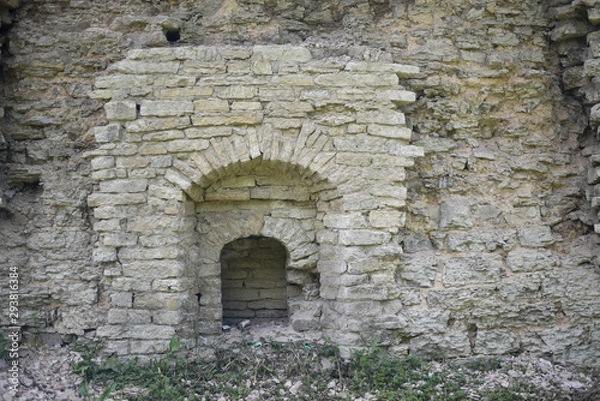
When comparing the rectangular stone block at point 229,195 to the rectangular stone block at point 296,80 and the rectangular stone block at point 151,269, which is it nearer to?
the rectangular stone block at point 151,269

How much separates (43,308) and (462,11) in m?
4.85

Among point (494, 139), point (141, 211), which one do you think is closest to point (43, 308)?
point (141, 211)

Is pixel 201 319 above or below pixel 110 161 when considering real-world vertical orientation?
below

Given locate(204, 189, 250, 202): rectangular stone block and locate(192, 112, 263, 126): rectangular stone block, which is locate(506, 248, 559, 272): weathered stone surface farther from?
locate(192, 112, 263, 126): rectangular stone block

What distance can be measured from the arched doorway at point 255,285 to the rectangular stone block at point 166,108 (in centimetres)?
155

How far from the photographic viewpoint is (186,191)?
4.47 metres

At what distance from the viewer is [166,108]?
443 centimetres

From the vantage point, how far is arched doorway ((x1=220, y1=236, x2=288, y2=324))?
5.17 metres

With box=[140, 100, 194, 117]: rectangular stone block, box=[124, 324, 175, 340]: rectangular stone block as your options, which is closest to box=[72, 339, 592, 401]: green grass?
box=[124, 324, 175, 340]: rectangular stone block

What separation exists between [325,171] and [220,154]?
905 millimetres

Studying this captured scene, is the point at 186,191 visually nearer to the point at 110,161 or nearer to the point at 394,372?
the point at 110,161

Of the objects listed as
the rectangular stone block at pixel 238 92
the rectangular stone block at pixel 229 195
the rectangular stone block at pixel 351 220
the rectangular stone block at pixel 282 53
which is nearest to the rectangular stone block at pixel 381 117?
the rectangular stone block at pixel 282 53

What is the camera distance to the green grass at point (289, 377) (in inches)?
162

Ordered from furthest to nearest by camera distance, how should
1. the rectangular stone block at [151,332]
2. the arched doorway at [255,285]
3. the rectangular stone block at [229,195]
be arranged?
the arched doorway at [255,285]
the rectangular stone block at [229,195]
the rectangular stone block at [151,332]
